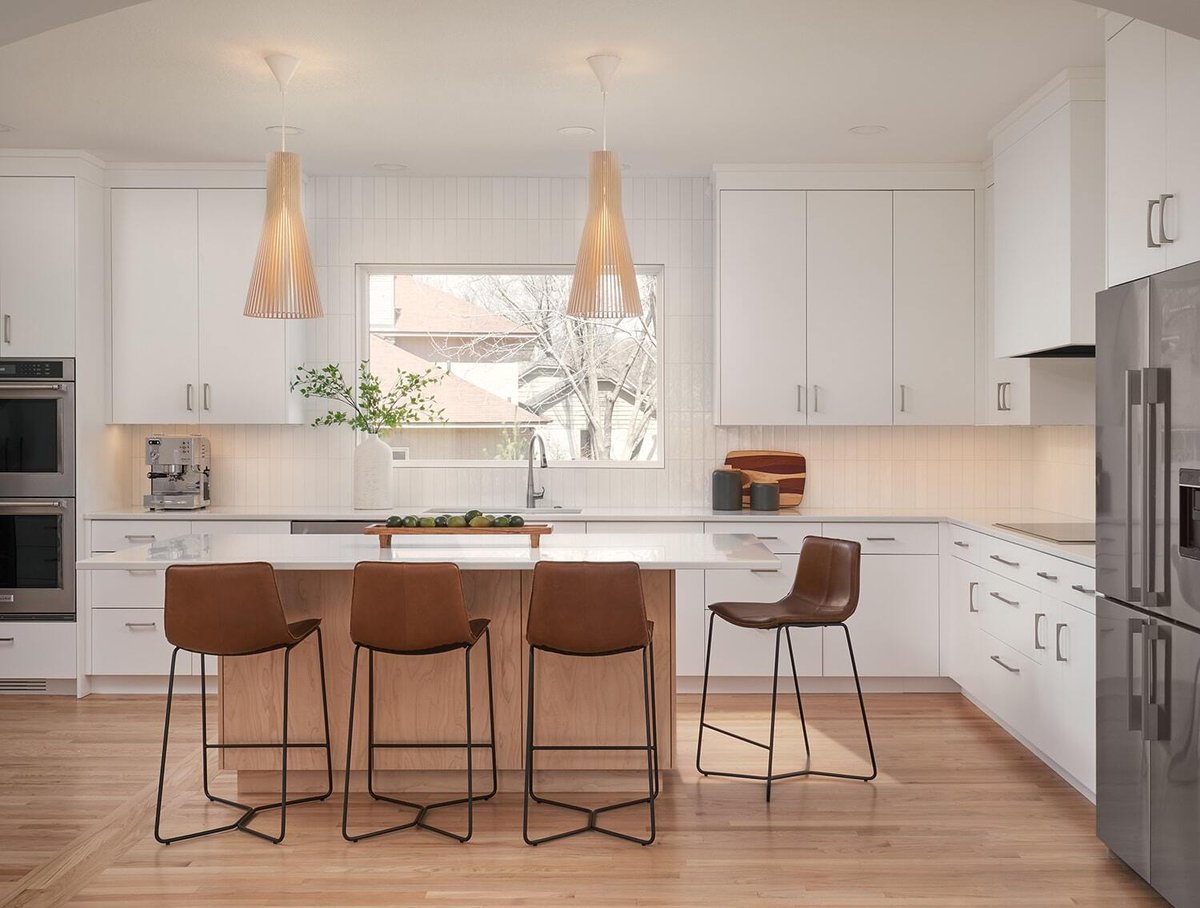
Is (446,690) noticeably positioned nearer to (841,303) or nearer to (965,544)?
(965,544)

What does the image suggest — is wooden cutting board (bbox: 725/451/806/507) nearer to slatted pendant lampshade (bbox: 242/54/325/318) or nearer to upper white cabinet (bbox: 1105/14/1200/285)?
upper white cabinet (bbox: 1105/14/1200/285)

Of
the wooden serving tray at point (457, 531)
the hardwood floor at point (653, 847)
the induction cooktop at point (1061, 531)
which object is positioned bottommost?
the hardwood floor at point (653, 847)

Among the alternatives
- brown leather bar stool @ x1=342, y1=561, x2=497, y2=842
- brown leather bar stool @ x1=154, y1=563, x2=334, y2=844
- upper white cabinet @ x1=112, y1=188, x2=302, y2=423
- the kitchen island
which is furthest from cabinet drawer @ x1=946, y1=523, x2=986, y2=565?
upper white cabinet @ x1=112, y1=188, x2=302, y2=423

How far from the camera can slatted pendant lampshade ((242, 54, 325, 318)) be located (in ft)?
12.2

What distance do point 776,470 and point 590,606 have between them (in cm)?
264

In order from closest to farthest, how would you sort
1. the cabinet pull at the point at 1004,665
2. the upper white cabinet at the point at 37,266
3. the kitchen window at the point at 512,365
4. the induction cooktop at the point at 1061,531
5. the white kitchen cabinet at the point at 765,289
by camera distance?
Result: 1. the induction cooktop at the point at 1061,531
2. the cabinet pull at the point at 1004,665
3. the upper white cabinet at the point at 37,266
4. the white kitchen cabinet at the point at 765,289
5. the kitchen window at the point at 512,365

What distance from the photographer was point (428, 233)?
5.79m

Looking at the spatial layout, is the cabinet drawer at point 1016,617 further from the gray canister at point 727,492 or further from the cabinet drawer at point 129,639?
the cabinet drawer at point 129,639

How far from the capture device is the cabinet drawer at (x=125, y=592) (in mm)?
5246

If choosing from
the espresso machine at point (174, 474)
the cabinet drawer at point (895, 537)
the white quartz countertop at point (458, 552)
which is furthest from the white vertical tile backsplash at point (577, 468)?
the white quartz countertop at point (458, 552)

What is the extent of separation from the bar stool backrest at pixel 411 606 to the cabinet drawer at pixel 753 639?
217 centimetres

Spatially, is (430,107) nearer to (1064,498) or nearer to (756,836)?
(756,836)

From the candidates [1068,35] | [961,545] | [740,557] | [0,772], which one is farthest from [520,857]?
[1068,35]

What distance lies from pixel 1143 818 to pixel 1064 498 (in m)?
2.60
